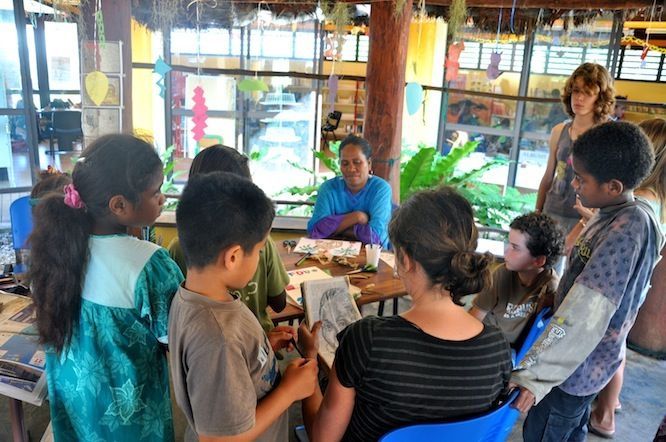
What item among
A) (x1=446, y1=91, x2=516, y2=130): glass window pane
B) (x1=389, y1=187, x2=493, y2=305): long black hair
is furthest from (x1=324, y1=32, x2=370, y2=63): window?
(x1=389, y1=187, x2=493, y2=305): long black hair

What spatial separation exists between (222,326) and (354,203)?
2.16m

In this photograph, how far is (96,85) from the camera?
3375 mm

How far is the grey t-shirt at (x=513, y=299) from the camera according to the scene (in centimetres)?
215

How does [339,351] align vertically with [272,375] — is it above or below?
above

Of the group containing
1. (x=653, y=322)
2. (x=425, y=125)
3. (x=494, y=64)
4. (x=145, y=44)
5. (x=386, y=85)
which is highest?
(x=145, y=44)

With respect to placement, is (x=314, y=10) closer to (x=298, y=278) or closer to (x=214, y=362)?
(x=298, y=278)

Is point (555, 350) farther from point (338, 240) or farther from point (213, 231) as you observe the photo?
point (338, 240)

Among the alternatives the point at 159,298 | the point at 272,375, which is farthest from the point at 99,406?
the point at 272,375

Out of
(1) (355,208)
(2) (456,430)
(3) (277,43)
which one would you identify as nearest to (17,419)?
(2) (456,430)

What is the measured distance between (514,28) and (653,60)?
5.94 meters

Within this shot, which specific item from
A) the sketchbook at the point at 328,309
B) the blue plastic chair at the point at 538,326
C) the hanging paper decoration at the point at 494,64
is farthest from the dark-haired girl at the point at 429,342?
the hanging paper decoration at the point at 494,64

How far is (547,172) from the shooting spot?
10.8 ft

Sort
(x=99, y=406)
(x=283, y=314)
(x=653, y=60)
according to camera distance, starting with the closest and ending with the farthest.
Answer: (x=99, y=406) → (x=283, y=314) → (x=653, y=60)

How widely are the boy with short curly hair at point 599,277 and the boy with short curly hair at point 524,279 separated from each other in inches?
14.5
